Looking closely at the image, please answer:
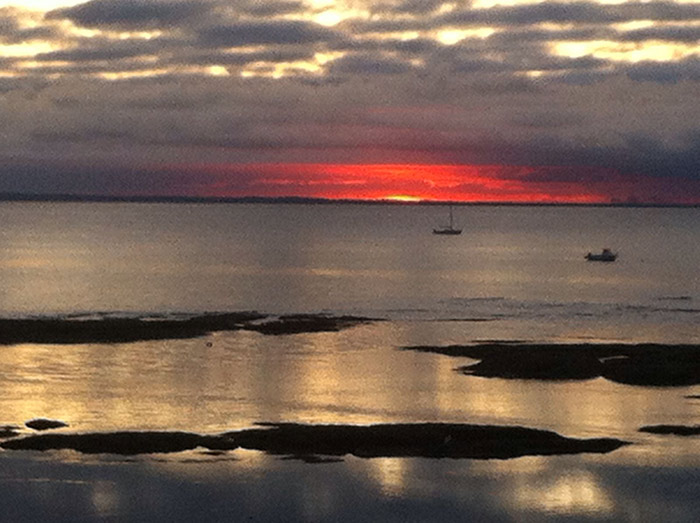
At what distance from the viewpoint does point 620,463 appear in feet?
134

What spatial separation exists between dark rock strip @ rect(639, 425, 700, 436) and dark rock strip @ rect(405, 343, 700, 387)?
9632 millimetres

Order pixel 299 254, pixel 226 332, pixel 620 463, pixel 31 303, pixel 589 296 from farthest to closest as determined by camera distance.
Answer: pixel 299 254 < pixel 589 296 < pixel 31 303 < pixel 226 332 < pixel 620 463

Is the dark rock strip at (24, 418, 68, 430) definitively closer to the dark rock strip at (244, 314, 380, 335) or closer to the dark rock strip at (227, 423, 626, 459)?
the dark rock strip at (227, 423, 626, 459)

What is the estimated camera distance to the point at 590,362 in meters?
61.6

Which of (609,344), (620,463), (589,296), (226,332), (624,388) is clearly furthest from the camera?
(589,296)

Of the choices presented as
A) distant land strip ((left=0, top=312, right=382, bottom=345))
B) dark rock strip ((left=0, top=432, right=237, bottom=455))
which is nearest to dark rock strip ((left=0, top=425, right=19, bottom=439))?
dark rock strip ((left=0, top=432, right=237, bottom=455))

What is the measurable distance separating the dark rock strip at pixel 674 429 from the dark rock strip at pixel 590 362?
9632mm

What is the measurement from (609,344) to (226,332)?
21.9 meters

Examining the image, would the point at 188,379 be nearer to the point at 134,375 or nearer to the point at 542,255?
the point at 134,375

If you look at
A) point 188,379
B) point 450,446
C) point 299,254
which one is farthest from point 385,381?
point 299,254

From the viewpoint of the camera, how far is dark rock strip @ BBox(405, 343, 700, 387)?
189ft

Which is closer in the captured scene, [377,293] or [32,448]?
[32,448]

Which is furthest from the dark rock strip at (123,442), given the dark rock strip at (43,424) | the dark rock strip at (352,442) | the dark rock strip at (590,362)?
the dark rock strip at (590,362)

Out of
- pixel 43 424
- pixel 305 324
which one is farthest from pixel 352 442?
pixel 305 324
